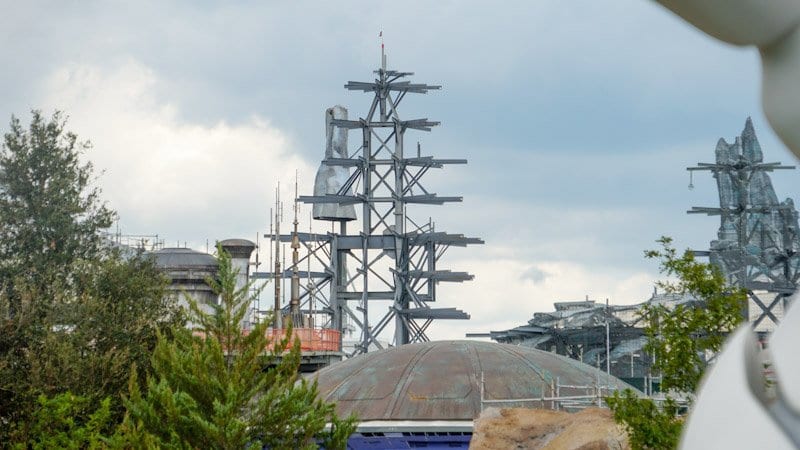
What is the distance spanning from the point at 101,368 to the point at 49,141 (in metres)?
9.37

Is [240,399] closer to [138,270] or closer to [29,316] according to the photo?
[29,316]

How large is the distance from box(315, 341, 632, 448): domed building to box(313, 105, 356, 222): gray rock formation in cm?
3422

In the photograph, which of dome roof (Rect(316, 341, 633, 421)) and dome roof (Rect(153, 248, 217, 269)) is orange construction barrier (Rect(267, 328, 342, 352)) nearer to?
dome roof (Rect(153, 248, 217, 269))

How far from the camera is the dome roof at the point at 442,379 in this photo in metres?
24.7

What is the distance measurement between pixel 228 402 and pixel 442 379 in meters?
8.40

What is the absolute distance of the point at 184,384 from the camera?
1944 centimetres

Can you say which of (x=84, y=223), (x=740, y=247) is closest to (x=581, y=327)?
(x=740, y=247)

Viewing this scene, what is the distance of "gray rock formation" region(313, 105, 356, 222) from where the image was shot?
63625 millimetres

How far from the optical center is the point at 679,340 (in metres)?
15.0

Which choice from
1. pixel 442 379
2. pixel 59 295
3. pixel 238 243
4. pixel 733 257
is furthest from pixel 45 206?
pixel 733 257

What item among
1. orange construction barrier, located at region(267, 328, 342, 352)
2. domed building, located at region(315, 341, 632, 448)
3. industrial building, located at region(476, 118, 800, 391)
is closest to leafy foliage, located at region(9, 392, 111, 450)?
domed building, located at region(315, 341, 632, 448)

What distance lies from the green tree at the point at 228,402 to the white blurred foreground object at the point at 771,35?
1509cm

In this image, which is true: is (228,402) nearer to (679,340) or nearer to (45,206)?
(679,340)

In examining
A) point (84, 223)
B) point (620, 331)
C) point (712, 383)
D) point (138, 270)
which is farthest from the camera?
point (620, 331)
